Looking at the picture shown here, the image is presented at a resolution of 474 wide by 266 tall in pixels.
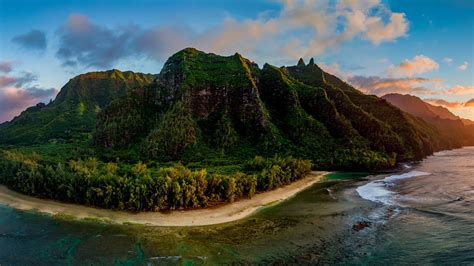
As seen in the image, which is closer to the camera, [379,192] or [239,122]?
[379,192]

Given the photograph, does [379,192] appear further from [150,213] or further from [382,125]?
[382,125]

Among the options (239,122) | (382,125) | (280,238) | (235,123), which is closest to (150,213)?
(280,238)

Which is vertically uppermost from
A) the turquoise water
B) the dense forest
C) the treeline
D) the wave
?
the dense forest

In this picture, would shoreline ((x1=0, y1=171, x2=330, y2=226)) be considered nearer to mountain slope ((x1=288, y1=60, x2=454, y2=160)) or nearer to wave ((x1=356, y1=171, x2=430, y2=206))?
wave ((x1=356, y1=171, x2=430, y2=206))

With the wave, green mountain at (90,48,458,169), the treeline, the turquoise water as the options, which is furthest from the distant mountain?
the turquoise water

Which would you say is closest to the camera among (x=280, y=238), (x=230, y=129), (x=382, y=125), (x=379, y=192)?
(x=280, y=238)
